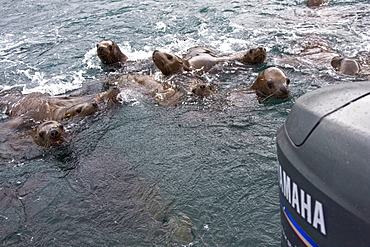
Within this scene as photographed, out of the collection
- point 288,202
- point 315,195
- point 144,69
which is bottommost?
point 144,69

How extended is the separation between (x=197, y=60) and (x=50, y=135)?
331 cm


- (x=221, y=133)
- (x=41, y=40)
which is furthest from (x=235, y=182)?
(x=41, y=40)

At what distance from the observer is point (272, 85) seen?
5922 millimetres

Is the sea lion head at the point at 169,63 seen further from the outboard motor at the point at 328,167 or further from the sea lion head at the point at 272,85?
the outboard motor at the point at 328,167

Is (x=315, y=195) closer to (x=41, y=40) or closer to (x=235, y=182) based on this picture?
(x=235, y=182)

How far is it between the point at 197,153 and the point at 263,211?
1396mm

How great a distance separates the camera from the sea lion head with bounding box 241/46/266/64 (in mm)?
7230

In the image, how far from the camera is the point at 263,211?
3.74 m

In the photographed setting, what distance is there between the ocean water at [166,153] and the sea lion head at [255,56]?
0.19 m

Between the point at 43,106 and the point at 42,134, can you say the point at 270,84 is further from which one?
the point at 43,106

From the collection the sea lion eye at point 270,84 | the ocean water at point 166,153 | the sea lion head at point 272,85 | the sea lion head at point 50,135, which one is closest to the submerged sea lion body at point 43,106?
the ocean water at point 166,153

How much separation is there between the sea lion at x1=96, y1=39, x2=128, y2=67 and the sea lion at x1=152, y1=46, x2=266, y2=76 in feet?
4.48

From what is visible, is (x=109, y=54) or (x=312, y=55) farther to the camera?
(x=109, y=54)

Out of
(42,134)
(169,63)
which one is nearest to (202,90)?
(169,63)
